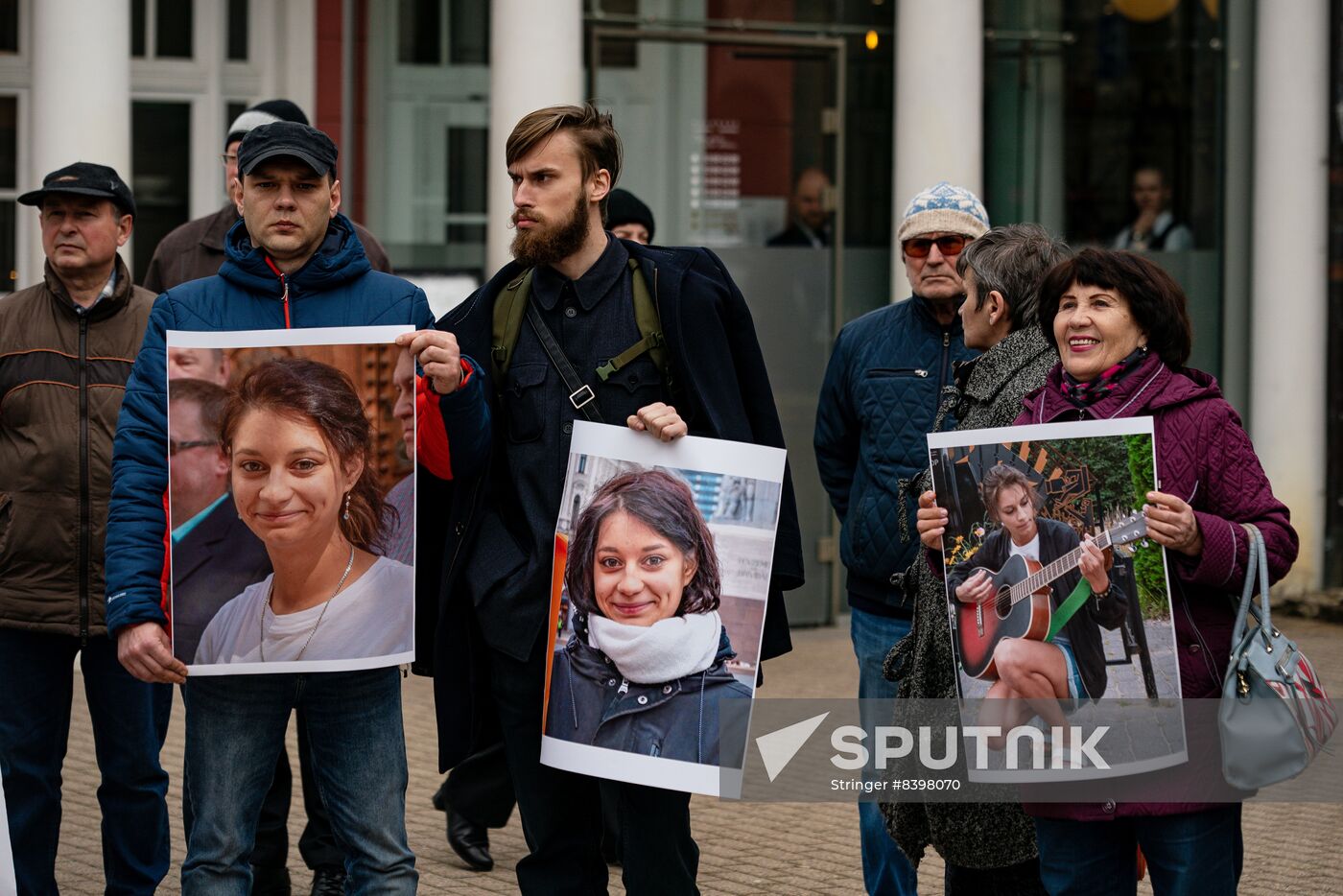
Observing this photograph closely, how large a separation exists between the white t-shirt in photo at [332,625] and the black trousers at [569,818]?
295 mm

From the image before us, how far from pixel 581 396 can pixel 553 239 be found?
356mm

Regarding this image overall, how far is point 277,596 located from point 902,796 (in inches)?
65.4

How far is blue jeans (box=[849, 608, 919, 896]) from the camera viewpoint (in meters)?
5.30

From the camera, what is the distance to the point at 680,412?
14.1 feet

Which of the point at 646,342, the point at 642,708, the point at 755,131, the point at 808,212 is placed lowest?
the point at 642,708

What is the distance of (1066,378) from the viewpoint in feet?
13.3

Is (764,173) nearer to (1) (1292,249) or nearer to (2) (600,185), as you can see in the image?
(1) (1292,249)

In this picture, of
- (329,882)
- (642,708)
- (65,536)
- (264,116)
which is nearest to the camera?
(642,708)

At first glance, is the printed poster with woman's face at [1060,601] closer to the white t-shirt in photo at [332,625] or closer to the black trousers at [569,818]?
the black trousers at [569,818]

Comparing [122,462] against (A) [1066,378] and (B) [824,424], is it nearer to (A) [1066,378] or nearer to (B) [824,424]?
(A) [1066,378]

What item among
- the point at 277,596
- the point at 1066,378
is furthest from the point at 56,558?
the point at 1066,378

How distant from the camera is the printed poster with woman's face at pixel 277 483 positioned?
4000mm

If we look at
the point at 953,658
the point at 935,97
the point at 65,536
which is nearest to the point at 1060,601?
the point at 953,658

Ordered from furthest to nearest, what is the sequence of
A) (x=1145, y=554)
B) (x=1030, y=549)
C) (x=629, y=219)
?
(x=629, y=219) → (x=1030, y=549) → (x=1145, y=554)
